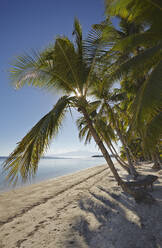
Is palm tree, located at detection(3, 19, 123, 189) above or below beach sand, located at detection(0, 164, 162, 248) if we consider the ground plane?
above

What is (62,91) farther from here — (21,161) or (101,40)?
(21,161)

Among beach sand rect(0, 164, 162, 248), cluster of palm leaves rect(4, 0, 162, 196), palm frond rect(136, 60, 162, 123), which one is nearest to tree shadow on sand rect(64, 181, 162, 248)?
beach sand rect(0, 164, 162, 248)

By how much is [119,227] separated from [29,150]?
320 cm

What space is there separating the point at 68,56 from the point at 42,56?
83cm

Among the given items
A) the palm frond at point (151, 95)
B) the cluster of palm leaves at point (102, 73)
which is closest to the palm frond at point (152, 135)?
the cluster of palm leaves at point (102, 73)

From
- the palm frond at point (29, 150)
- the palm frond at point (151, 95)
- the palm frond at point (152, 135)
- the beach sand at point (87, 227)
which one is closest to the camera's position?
the palm frond at point (151, 95)

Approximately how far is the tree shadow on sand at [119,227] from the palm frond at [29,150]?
2.06 m

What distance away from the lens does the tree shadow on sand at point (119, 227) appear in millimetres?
2785

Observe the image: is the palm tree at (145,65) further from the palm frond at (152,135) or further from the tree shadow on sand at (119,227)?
the tree shadow on sand at (119,227)

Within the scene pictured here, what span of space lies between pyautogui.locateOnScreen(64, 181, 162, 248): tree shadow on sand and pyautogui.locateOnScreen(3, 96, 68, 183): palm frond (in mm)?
2065

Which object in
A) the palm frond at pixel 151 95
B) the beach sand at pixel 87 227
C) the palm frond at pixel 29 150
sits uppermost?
the palm frond at pixel 151 95

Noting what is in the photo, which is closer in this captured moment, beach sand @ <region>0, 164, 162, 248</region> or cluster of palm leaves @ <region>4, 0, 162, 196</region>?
cluster of palm leaves @ <region>4, 0, 162, 196</region>

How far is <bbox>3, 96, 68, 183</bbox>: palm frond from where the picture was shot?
2.39 meters

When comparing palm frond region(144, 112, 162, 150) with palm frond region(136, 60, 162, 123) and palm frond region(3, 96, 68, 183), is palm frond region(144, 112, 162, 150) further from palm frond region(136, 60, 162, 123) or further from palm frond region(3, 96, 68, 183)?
palm frond region(3, 96, 68, 183)
